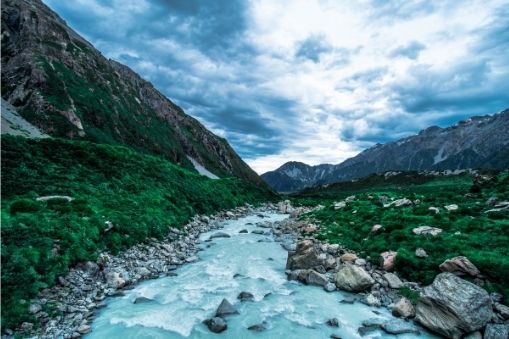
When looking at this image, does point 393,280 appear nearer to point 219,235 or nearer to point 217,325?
point 217,325

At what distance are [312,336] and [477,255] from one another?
11.4m

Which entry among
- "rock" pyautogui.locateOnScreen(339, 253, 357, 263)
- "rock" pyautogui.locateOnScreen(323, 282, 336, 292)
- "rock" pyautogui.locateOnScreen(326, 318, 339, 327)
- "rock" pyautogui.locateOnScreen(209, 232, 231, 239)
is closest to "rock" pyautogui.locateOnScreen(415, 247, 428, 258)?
"rock" pyautogui.locateOnScreen(339, 253, 357, 263)

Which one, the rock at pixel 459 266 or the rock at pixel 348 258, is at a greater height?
the rock at pixel 459 266

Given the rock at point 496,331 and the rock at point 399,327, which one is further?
the rock at point 399,327

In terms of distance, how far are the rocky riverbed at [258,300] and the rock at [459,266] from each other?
1.75m

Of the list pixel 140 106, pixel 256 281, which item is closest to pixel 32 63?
pixel 140 106

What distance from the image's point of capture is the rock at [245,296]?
684 inches

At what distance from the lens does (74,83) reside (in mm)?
91125

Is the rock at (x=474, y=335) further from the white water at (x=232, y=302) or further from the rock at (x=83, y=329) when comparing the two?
the rock at (x=83, y=329)

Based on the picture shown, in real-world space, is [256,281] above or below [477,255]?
below

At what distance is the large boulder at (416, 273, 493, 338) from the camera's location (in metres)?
13.0

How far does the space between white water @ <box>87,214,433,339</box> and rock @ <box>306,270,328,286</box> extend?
61cm

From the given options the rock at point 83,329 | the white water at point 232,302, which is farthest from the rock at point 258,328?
the rock at point 83,329

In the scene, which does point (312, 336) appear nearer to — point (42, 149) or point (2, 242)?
point (2, 242)
